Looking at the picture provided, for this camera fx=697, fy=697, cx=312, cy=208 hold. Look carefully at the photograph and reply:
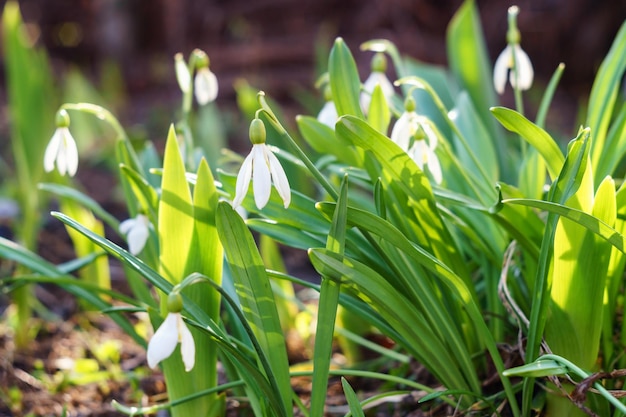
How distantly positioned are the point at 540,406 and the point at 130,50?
5.33 m

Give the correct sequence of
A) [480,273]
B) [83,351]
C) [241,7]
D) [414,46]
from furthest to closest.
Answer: [241,7], [414,46], [83,351], [480,273]

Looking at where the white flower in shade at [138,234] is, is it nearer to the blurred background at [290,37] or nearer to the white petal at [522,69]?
the white petal at [522,69]

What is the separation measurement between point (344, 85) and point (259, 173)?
404 mm

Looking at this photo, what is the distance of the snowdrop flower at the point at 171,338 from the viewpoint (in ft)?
3.03

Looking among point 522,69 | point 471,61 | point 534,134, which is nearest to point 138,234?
point 534,134

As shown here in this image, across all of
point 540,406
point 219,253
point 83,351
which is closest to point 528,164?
point 540,406

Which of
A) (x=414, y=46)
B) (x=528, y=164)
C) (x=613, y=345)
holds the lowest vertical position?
(x=613, y=345)

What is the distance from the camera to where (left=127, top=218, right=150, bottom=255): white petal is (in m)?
1.36

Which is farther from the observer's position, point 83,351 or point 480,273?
point 83,351

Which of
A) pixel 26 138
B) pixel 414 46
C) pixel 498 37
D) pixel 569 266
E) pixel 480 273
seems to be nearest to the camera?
pixel 569 266

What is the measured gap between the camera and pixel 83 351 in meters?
2.06

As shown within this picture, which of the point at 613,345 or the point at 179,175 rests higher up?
the point at 179,175

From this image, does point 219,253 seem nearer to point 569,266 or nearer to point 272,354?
point 272,354

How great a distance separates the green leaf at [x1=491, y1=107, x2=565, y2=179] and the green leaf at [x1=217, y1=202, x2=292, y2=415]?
0.45m
